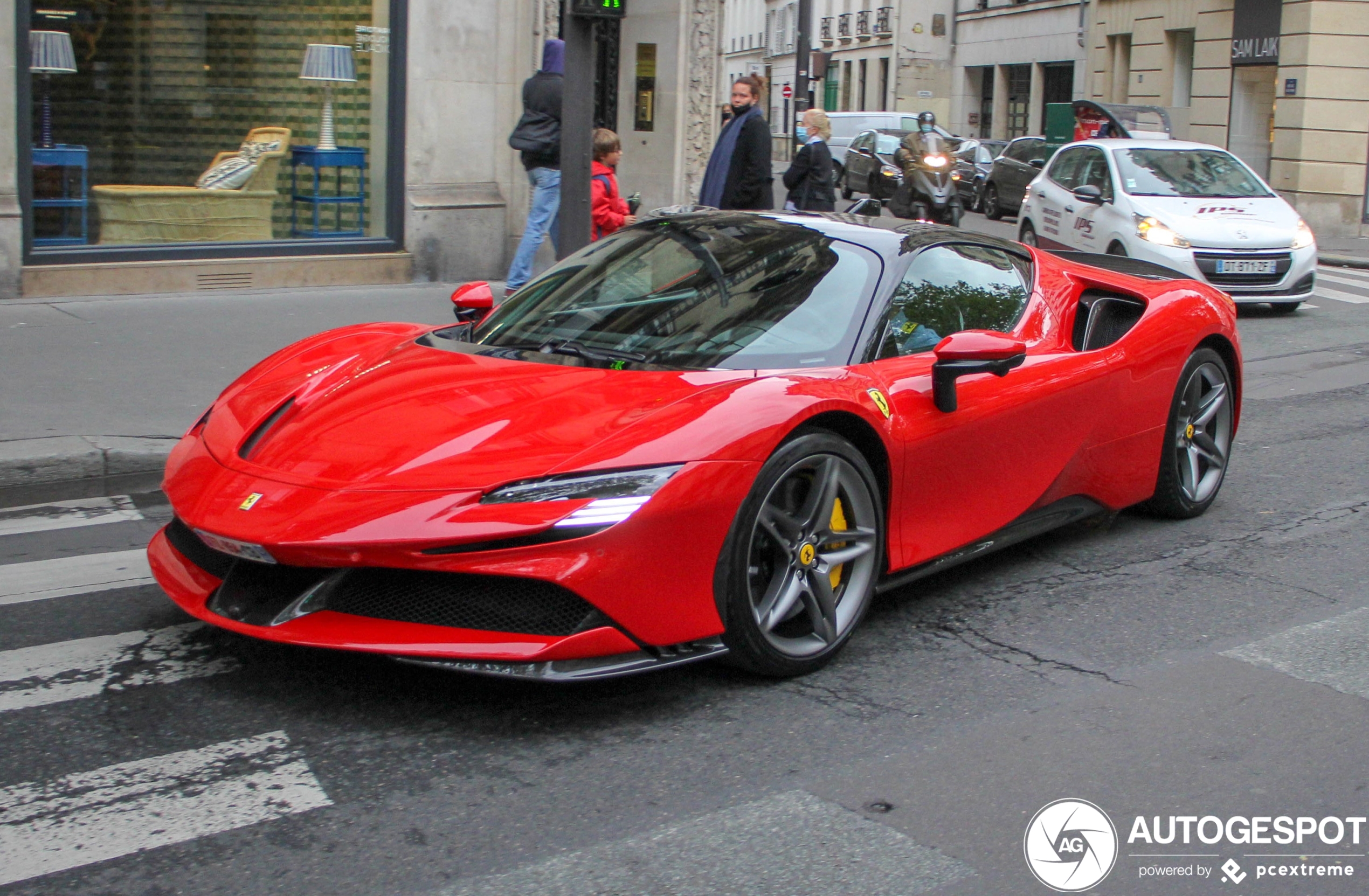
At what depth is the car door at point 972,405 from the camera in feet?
14.4

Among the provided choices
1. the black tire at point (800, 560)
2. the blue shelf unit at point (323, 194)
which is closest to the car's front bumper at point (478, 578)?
the black tire at point (800, 560)

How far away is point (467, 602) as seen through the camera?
3453 mm

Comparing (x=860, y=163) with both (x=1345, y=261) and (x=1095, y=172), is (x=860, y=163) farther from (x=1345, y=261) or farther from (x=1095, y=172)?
(x=1095, y=172)

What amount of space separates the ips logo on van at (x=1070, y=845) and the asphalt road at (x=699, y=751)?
0.09ft

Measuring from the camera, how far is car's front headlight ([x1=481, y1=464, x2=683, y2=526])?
344 centimetres

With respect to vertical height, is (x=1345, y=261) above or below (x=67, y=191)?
below

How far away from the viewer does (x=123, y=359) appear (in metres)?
8.52

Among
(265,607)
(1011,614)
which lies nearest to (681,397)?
(265,607)

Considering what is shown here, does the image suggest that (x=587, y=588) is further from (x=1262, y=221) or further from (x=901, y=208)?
(x=901, y=208)

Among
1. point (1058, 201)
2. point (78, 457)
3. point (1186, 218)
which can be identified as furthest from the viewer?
point (1058, 201)

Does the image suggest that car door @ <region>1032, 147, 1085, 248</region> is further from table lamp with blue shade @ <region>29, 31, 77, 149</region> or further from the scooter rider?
table lamp with blue shade @ <region>29, 31, 77, 149</region>

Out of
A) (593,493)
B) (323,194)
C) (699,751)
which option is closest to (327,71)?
(323,194)

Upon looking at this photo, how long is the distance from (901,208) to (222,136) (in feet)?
27.0

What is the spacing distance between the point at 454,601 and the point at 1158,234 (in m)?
10.6
